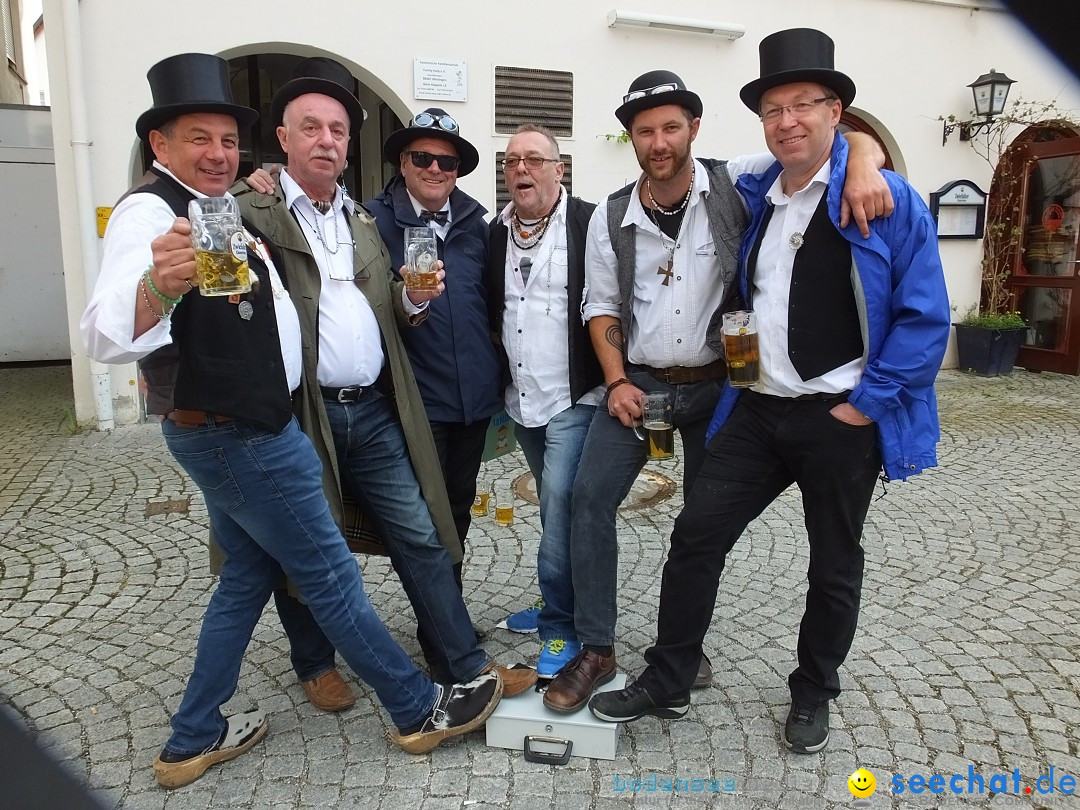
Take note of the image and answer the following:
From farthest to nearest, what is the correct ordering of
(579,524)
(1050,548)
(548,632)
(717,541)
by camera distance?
(1050,548)
(548,632)
(579,524)
(717,541)

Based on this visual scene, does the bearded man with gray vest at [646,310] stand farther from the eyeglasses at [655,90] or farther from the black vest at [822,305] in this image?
the black vest at [822,305]

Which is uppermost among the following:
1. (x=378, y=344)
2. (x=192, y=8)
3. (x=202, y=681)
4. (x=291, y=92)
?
(x=192, y=8)

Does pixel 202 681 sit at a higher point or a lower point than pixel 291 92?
lower

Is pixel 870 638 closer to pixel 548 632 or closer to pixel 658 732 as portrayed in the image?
pixel 658 732

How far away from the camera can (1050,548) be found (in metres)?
4.33

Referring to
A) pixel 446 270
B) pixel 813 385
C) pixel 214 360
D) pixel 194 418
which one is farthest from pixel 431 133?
pixel 813 385

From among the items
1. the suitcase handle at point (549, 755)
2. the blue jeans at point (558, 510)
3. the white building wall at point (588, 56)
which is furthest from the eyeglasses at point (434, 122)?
the white building wall at point (588, 56)

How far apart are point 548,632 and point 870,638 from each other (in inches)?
53.5

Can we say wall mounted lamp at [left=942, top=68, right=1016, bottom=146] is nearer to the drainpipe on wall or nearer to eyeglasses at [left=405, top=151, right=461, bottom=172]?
eyeglasses at [left=405, top=151, right=461, bottom=172]

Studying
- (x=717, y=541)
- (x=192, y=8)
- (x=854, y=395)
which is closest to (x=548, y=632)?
(x=717, y=541)

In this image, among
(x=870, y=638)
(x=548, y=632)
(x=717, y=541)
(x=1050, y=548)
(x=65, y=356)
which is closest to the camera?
(x=717, y=541)

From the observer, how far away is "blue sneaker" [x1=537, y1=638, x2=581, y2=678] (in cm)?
293

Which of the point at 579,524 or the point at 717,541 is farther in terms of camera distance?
the point at 579,524

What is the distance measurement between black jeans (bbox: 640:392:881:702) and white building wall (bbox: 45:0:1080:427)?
16.2 ft
